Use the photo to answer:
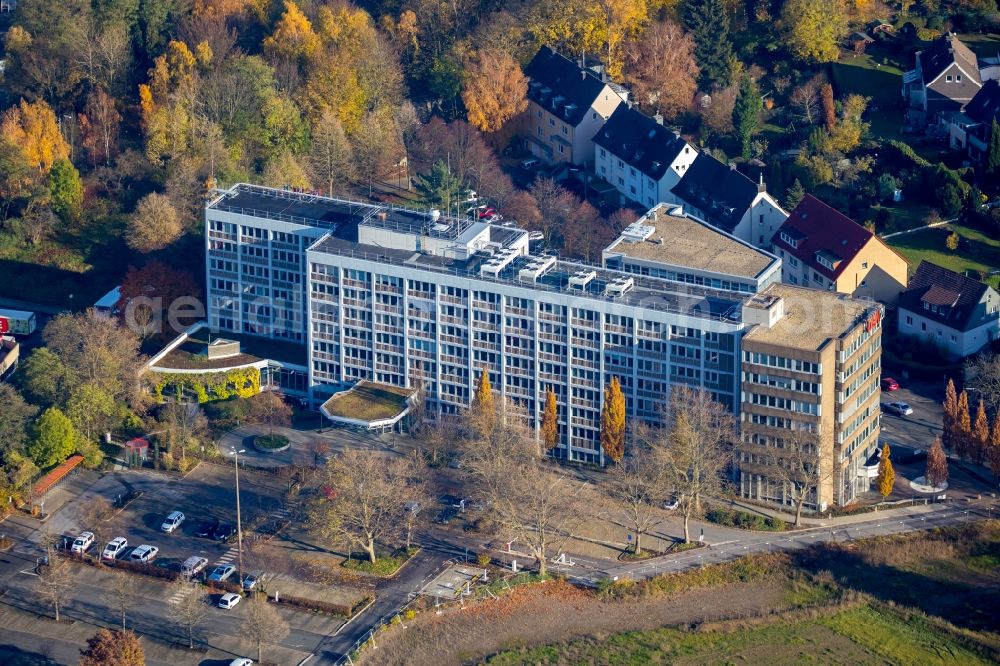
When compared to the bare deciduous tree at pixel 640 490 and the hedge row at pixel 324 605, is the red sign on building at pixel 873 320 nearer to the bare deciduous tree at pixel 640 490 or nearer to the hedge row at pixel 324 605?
the bare deciduous tree at pixel 640 490

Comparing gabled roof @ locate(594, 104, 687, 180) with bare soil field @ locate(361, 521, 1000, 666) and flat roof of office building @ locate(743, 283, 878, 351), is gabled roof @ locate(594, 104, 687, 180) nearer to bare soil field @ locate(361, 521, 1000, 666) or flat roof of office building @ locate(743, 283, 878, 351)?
flat roof of office building @ locate(743, 283, 878, 351)

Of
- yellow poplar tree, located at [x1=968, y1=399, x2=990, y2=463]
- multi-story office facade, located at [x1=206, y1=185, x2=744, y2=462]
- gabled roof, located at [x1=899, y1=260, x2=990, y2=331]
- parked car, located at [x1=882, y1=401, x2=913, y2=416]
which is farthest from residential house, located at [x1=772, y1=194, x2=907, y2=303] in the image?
multi-story office facade, located at [x1=206, y1=185, x2=744, y2=462]

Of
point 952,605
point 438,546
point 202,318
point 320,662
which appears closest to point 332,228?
point 202,318

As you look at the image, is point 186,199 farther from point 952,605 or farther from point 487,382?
point 952,605

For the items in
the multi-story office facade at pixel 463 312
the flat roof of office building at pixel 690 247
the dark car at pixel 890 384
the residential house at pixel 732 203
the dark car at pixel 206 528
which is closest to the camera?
the dark car at pixel 206 528

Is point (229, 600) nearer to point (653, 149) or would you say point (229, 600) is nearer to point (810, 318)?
point (810, 318)

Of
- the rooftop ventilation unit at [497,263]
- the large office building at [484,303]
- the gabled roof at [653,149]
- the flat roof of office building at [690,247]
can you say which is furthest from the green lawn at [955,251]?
the rooftop ventilation unit at [497,263]

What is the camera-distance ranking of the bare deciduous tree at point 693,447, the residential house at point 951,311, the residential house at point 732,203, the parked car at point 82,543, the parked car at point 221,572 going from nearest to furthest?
the parked car at point 221,572
the parked car at point 82,543
the bare deciduous tree at point 693,447
the residential house at point 951,311
the residential house at point 732,203

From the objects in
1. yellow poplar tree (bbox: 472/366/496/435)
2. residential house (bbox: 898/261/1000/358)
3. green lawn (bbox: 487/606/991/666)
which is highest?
residential house (bbox: 898/261/1000/358)
